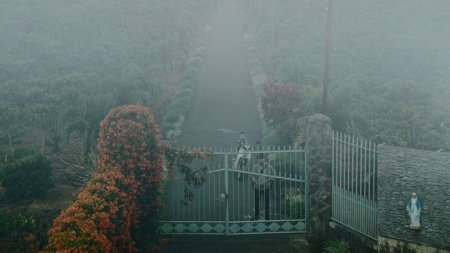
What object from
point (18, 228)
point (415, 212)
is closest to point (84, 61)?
point (18, 228)

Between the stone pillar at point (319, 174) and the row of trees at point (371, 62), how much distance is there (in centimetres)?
508

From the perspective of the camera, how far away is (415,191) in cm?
970

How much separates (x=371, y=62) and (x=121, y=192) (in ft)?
79.4

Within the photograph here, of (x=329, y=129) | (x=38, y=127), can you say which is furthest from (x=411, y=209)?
(x=38, y=127)

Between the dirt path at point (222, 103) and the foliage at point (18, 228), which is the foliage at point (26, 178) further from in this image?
the dirt path at point (222, 103)

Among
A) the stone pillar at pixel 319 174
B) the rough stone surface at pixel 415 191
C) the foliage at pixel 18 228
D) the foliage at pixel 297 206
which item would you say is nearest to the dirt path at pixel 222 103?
the foliage at pixel 297 206

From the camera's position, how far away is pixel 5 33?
117 ft

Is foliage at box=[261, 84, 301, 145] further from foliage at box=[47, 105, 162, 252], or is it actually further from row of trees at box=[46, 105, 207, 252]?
foliage at box=[47, 105, 162, 252]

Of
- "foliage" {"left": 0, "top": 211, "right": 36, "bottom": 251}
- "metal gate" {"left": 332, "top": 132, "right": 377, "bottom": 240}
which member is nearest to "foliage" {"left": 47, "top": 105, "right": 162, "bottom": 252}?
"foliage" {"left": 0, "top": 211, "right": 36, "bottom": 251}

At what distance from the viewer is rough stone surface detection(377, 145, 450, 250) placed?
905 cm

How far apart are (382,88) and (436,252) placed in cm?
1720

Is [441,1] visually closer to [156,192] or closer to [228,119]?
[228,119]

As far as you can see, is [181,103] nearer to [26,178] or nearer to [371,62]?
[26,178]

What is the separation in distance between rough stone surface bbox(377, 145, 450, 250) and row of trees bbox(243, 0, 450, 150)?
5447mm
